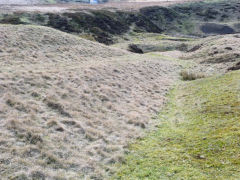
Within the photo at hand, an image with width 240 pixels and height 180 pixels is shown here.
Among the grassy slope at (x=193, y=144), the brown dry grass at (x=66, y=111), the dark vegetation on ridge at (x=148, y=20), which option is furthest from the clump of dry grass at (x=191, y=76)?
the dark vegetation on ridge at (x=148, y=20)

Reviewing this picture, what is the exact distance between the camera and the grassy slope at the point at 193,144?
1120 centimetres

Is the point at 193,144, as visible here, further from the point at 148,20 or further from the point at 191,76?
the point at 148,20

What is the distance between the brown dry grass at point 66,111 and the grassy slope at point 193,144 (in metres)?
1.40

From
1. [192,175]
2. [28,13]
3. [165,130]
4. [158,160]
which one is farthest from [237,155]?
[28,13]

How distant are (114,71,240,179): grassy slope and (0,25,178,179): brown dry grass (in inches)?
55.2

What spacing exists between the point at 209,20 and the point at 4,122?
126888 mm

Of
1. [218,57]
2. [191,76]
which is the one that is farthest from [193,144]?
[218,57]

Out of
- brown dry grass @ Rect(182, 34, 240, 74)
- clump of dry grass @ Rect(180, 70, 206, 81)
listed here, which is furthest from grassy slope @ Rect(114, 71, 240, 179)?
brown dry grass @ Rect(182, 34, 240, 74)

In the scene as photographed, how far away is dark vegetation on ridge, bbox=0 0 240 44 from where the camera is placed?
71562 mm

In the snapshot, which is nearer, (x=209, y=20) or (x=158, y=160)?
(x=158, y=160)

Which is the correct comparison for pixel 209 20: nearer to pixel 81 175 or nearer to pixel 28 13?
pixel 28 13

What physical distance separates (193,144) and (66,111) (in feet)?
32.3

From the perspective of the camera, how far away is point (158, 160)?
12398mm

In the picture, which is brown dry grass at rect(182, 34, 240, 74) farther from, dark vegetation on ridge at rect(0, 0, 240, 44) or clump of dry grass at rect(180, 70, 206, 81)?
dark vegetation on ridge at rect(0, 0, 240, 44)
